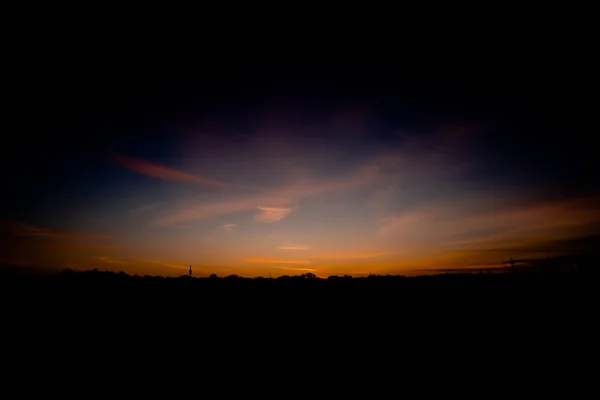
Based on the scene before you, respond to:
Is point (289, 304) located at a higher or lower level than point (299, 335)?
higher

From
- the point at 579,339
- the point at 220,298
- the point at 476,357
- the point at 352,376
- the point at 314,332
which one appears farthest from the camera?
the point at 220,298

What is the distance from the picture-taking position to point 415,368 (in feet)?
39.3

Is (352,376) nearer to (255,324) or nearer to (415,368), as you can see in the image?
(415,368)

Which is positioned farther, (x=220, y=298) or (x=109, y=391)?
(x=220, y=298)

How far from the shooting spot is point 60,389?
1051cm

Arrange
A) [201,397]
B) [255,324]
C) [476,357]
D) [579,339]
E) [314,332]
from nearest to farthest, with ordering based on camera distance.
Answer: [201,397] → [476,357] → [579,339] → [314,332] → [255,324]

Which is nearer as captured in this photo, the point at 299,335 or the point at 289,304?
the point at 299,335

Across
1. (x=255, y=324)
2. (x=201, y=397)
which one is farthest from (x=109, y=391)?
A: (x=255, y=324)

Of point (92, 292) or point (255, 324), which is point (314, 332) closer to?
point (255, 324)

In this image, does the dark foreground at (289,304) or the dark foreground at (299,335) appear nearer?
the dark foreground at (299,335)

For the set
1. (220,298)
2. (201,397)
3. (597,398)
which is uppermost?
(220,298)

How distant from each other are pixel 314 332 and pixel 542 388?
9.94m

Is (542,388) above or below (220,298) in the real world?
below

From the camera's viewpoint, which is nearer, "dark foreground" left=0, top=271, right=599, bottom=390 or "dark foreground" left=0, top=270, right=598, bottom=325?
"dark foreground" left=0, top=271, right=599, bottom=390
